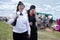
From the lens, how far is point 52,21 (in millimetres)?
2723

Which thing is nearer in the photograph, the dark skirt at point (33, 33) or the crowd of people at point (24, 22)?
the crowd of people at point (24, 22)

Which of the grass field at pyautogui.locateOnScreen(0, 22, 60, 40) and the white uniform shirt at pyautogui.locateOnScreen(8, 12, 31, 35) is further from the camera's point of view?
A: the grass field at pyautogui.locateOnScreen(0, 22, 60, 40)

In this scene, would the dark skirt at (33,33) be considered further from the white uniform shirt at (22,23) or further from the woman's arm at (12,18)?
the woman's arm at (12,18)

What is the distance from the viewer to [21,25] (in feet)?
8.05

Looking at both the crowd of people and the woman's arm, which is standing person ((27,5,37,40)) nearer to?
the crowd of people

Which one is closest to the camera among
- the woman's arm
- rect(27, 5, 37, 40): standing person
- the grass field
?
the woman's arm

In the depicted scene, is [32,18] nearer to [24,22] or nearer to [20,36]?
[24,22]

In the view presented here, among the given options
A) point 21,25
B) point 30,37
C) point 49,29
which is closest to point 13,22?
point 21,25

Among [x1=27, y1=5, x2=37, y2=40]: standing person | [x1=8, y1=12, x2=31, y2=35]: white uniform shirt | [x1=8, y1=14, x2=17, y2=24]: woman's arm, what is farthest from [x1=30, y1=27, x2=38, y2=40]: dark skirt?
[x1=8, y1=14, x2=17, y2=24]: woman's arm

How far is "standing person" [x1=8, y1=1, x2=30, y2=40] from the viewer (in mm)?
2441

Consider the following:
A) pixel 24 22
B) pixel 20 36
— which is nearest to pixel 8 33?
pixel 20 36

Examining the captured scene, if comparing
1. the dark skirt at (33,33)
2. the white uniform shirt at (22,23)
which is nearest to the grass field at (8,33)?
the dark skirt at (33,33)

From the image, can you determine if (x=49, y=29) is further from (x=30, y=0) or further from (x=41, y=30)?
(x=30, y=0)

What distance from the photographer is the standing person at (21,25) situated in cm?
244
